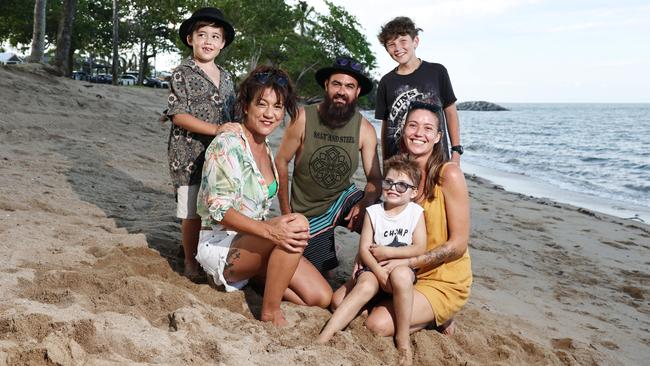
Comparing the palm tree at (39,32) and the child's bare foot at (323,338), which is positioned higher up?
the palm tree at (39,32)

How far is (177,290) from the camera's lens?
3219 mm

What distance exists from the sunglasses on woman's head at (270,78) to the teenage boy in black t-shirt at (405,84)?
3.68 ft

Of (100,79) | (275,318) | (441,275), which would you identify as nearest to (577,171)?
(441,275)

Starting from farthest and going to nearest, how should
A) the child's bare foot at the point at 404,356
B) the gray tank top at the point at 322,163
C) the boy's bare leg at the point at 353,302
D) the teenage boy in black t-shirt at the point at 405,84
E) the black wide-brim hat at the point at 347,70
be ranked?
1. the teenage boy in black t-shirt at the point at 405,84
2. the gray tank top at the point at 322,163
3. the black wide-brim hat at the point at 347,70
4. the boy's bare leg at the point at 353,302
5. the child's bare foot at the point at 404,356

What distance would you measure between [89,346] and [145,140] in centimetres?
721

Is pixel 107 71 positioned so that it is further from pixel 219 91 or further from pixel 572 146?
pixel 219 91

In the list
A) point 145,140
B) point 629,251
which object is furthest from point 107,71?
point 629,251

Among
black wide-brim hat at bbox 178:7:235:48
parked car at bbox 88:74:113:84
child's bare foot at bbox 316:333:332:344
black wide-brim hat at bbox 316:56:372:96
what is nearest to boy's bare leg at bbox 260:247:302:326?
child's bare foot at bbox 316:333:332:344

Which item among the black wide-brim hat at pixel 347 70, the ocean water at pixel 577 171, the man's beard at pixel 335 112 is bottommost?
Result: the ocean water at pixel 577 171

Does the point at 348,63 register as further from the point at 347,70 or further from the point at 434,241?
the point at 434,241

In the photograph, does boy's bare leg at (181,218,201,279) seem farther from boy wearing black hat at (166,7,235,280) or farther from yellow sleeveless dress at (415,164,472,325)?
yellow sleeveless dress at (415,164,472,325)

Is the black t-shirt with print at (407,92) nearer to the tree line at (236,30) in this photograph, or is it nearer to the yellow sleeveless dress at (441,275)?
the yellow sleeveless dress at (441,275)

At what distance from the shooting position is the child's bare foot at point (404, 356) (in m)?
2.94

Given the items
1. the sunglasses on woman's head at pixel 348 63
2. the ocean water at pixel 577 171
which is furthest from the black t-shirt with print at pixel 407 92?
the ocean water at pixel 577 171
